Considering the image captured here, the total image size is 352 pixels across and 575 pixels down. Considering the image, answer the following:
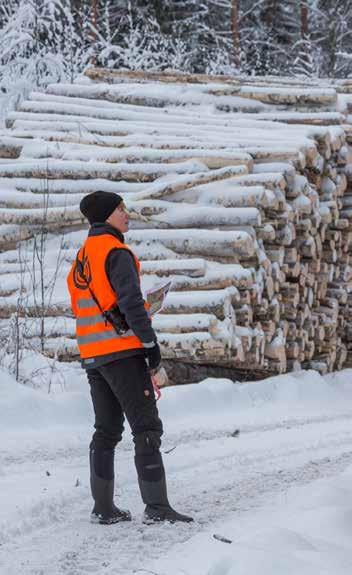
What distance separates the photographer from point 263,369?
33.1ft

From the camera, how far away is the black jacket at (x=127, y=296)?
480 centimetres

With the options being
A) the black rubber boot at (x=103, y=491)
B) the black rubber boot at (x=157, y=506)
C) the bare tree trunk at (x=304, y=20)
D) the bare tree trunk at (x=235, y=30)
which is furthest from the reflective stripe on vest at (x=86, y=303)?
the bare tree trunk at (x=304, y=20)

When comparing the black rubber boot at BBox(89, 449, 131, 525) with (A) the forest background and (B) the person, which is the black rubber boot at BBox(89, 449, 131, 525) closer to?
(B) the person

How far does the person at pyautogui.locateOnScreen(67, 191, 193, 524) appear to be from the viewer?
15.9 ft

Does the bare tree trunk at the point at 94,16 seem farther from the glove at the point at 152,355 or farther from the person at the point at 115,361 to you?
the glove at the point at 152,355

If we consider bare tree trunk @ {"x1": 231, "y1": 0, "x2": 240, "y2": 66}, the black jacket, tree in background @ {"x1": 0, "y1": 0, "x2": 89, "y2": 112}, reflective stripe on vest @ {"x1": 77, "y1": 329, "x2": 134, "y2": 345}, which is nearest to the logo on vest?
the black jacket

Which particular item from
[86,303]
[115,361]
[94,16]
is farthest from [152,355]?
[94,16]

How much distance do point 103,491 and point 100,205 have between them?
63.5 inches

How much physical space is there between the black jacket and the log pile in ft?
11.2

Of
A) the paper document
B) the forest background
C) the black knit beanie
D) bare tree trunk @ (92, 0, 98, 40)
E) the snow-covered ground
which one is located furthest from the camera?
bare tree trunk @ (92, 0, 98, 40)

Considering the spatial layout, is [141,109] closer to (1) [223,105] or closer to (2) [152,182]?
(1) [223,105]

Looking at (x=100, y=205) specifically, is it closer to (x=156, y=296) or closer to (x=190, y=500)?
(x=156, y=296)

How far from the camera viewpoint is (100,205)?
5035mm

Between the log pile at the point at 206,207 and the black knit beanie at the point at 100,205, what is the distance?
3.20m
